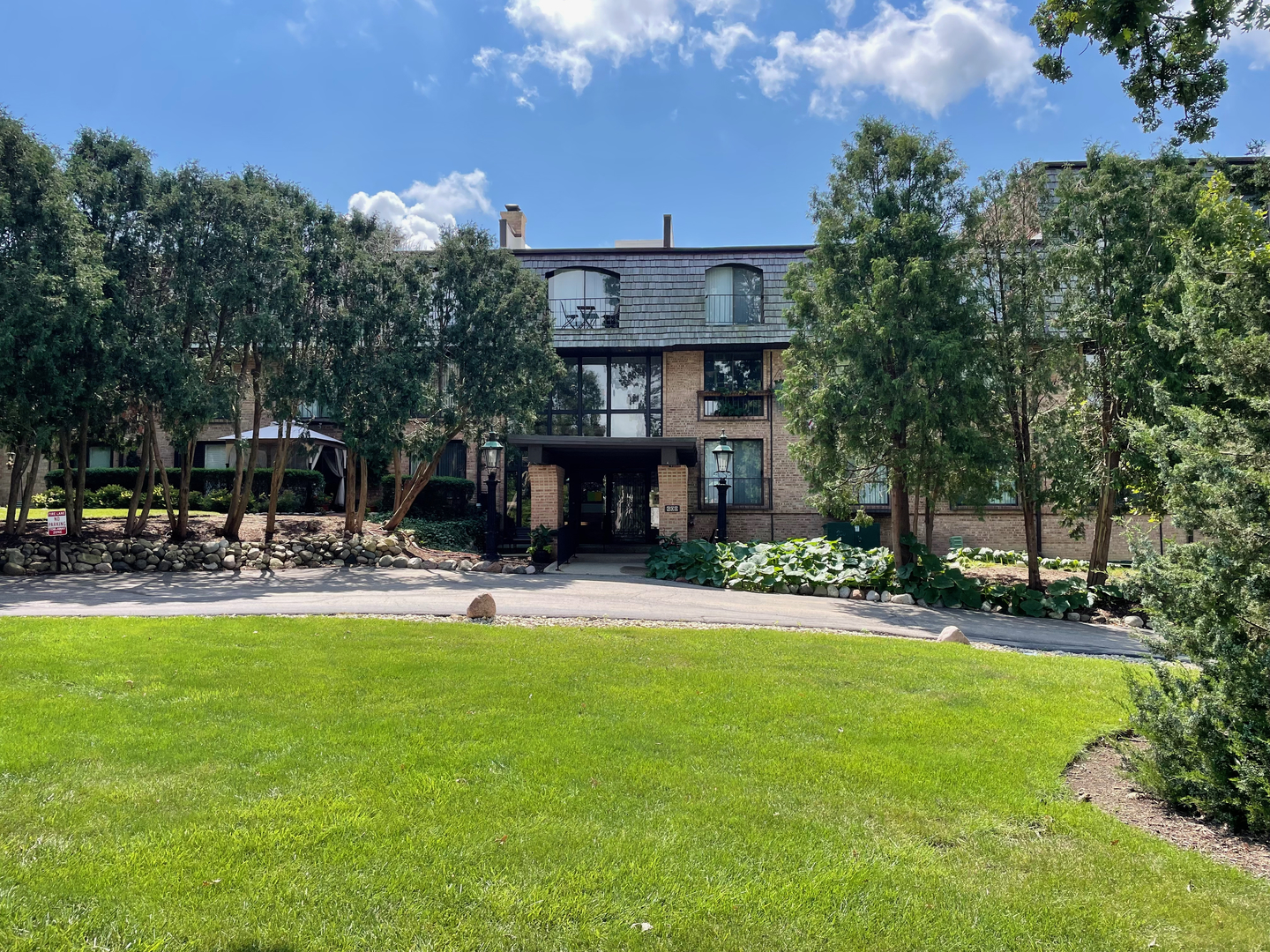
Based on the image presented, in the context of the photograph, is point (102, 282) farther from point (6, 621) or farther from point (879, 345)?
point (879, 345)

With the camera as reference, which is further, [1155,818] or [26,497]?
[26,497]

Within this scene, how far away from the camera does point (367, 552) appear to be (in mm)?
16391

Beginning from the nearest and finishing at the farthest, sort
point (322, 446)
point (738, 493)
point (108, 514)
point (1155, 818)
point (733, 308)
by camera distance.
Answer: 1. point (1155, 818)
2. point (108, 514)
3. point (738, 493)
4. point (733, 308)
5. point (322, 446)

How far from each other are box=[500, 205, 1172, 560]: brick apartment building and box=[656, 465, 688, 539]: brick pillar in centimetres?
257

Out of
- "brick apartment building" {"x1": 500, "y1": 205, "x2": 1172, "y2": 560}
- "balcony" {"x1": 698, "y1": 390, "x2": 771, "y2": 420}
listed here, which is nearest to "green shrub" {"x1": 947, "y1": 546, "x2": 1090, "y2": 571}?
"brick apartment building" {"x1": 500, "y1": 205, "x2": 1172, "y2": 560}

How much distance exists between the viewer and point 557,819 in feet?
11.5

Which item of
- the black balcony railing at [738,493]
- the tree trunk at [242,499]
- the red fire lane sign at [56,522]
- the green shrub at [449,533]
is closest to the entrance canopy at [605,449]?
the black balcony railing at [738,493]

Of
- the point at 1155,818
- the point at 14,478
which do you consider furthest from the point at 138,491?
the point at 1155,818

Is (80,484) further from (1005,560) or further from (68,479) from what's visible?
(1005,560)

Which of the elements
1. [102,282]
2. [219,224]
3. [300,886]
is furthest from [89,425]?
[300,886]

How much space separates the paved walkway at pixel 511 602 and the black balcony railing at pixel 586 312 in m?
10.4

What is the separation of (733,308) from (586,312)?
178 inches

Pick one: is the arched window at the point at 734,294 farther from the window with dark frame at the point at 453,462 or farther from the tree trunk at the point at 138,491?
the tree trunk at the point at 138,491

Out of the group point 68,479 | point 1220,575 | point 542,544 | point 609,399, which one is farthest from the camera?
point 609,399
